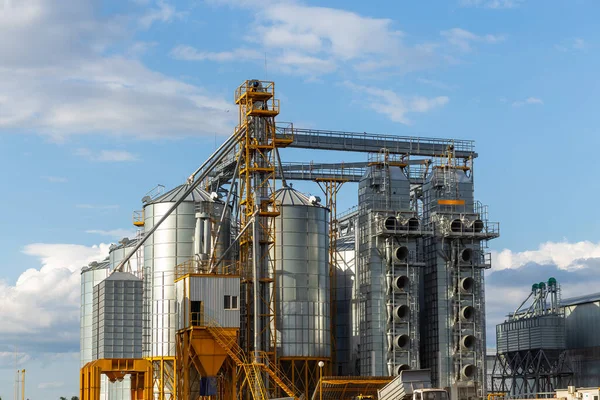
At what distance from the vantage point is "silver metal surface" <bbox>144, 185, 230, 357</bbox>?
73938 mm

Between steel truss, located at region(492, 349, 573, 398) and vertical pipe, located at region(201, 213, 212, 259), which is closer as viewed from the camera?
vertical pipe, located at region(201, 213, 212, 259)

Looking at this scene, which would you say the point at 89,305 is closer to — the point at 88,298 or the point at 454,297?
the point at 88,298

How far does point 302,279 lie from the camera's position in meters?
79.2

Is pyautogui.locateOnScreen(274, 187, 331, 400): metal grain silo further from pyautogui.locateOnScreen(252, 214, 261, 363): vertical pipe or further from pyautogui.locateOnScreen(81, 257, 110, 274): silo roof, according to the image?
pyautogui.locateOnScreen(81, 257, 110, 274): silo roof

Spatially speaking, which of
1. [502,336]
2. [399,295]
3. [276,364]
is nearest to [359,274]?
[399,295]

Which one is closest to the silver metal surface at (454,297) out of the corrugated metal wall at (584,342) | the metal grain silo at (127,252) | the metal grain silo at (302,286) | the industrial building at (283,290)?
the industrial building at (283,290)

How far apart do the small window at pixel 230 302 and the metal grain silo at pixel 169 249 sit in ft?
13.1

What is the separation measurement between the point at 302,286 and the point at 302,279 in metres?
0.55

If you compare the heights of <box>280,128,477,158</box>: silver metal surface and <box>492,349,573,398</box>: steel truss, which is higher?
<box>280,128,477,158</box>: silver metal surface

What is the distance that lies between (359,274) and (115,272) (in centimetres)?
1981

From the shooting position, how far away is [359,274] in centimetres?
8244

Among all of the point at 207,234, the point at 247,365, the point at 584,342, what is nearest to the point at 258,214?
the point at 207,234

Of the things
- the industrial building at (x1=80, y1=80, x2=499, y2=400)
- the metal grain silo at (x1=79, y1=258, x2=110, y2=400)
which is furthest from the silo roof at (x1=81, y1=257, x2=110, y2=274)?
the industrial building at (x1=80, y1=80, x2=499, y2=400)

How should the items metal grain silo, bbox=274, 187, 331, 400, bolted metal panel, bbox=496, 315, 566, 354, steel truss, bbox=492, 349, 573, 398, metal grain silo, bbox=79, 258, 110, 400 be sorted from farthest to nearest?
metal grain silo, bbox=79, 258, 110, 400 → steel truss, bbox=492, 349, 573, 398 → bolted metal panel, bbox=496, 315, 566, 354 → metal grain silo, bbox=274, 187, 331, 400
